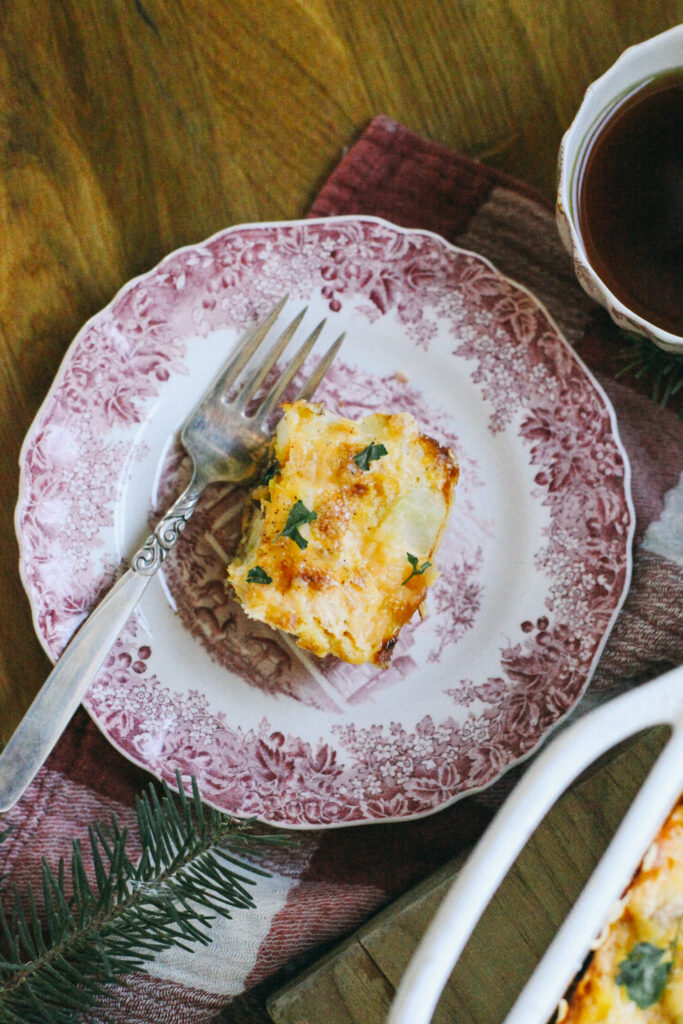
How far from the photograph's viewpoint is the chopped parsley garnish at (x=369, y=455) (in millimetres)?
2014

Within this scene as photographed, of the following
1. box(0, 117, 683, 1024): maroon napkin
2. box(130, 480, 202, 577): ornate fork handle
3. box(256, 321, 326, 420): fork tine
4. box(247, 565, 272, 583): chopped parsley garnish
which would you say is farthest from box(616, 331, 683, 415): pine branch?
box(130, 480, 202, 577): ornate fork handle

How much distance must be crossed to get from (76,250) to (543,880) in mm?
2041

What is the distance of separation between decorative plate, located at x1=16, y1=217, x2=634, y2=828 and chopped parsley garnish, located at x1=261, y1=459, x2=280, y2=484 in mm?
171

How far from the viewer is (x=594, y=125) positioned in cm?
215

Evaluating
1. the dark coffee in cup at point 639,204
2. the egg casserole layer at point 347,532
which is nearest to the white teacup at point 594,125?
the dark coffee in cup at point 639,204

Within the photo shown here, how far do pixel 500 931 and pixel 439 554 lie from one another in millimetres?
940

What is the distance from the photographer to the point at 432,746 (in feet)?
7.24

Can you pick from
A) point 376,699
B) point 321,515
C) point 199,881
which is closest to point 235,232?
point 321,515

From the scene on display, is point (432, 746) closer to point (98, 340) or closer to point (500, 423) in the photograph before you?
point (500, 423)

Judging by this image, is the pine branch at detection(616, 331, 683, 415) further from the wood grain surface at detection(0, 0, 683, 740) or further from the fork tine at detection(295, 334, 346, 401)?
the fork tine at detection(295, 334, 346, 401)

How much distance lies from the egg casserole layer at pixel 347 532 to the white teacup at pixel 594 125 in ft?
1.79

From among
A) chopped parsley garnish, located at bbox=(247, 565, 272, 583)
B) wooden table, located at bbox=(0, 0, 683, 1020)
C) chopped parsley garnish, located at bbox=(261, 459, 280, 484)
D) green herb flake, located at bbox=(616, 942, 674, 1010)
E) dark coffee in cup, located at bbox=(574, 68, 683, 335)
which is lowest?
green herb flake, located at bbox=(616, 942, 674, 1010)

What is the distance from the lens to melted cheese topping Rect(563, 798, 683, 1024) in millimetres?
1532

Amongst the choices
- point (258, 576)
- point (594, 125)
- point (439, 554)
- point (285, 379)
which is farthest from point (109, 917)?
point (594, 125)
